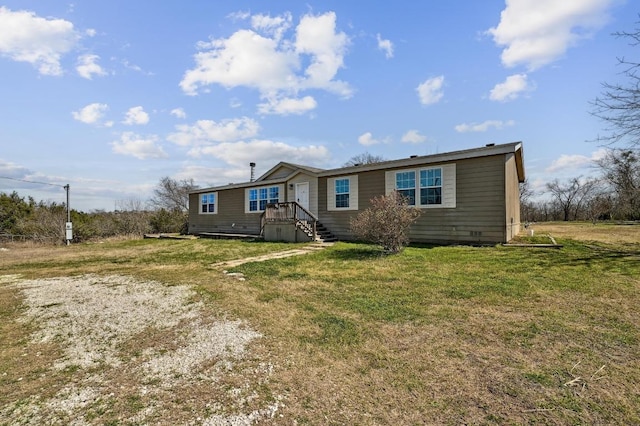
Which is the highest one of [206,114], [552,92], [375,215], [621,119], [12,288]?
[206,114]

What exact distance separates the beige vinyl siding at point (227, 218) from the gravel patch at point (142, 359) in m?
12.3

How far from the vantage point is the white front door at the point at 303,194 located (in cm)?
1515

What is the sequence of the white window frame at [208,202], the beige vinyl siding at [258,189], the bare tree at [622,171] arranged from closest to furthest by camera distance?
1. the bare tree at [622,171]
2. the beige vinyl siding at [258,189]
3. the white window frame at [208,202]

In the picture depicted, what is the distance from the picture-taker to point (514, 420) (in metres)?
A: 2.00

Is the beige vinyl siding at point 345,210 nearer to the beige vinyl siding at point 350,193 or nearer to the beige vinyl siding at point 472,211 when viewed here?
the beige vinyl siding at point 350,193

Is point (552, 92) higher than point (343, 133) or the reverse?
Result: the reverse

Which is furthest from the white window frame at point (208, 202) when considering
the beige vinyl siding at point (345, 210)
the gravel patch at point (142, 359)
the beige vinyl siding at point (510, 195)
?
the beige vinyl siding at point (510, 195)

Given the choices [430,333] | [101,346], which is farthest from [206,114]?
[430,333]

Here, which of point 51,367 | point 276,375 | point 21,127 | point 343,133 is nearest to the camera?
point 276,375

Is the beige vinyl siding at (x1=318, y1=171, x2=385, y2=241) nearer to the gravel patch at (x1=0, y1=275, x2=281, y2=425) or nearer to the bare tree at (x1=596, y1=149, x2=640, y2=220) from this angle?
the gravel patch at (x1=0, y1=275, x2=281, y2=425)

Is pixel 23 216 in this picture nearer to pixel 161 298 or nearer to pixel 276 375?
pixel 161 298

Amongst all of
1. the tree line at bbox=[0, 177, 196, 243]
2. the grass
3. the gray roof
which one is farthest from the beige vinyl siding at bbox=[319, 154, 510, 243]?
the tree line at bbox=[0, 177, 196, 243]

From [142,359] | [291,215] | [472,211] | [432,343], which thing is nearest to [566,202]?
[472,211]

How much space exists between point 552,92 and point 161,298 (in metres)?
11.3
